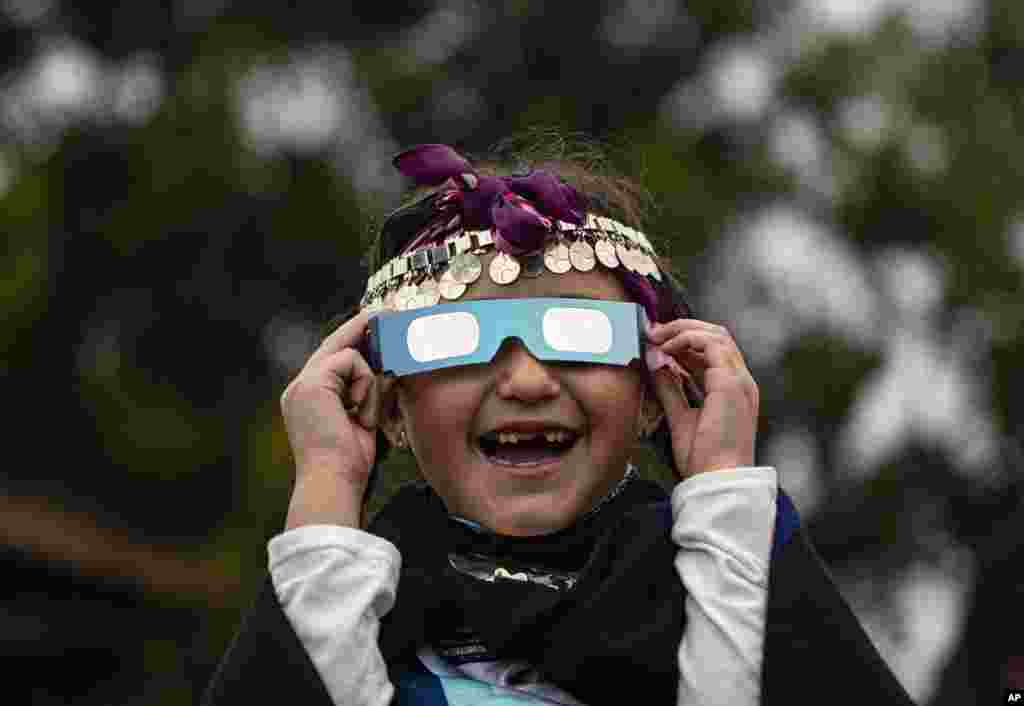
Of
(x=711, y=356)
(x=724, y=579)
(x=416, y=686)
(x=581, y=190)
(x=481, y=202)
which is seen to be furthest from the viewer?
(x=581, y=190)

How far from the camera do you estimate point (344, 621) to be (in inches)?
82.7

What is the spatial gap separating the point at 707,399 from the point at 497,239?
36 cm

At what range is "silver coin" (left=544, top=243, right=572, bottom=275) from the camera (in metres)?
2.36

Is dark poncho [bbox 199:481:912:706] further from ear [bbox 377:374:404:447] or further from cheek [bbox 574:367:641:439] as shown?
ear [bbox 377:374:404:447]

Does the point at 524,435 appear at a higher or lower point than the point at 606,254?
lower

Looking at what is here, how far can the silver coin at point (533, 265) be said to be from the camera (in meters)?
2.35

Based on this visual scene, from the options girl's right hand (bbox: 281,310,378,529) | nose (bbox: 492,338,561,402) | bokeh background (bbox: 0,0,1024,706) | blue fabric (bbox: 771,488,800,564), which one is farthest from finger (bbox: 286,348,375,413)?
bokeh background (bbox: 0,0,1024,706)

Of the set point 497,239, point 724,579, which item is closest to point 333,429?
point 497,239

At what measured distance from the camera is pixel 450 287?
236 centimetres

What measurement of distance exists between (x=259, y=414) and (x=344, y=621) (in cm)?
632

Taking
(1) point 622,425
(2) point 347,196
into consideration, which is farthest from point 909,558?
(1) point 622,425

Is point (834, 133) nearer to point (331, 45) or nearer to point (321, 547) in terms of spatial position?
point (331, 45)

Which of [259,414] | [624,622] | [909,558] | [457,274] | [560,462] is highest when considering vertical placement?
[457,274]

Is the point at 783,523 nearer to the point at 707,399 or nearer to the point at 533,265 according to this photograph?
the point at 707,399
